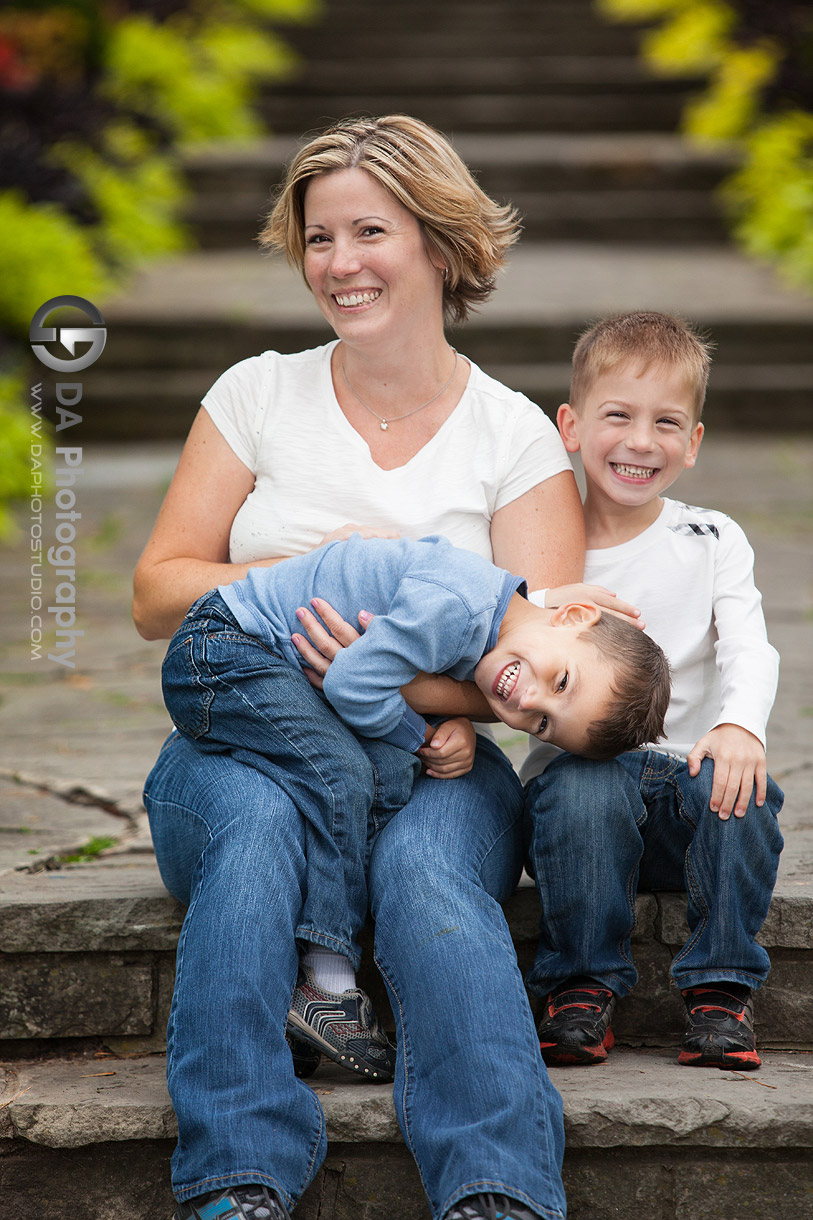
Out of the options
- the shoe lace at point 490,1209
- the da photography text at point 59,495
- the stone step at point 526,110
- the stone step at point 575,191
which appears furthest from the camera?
the stone step at point 526,110

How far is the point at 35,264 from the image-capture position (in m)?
6.84

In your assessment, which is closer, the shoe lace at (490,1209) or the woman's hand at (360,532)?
the shoe lace at (490,1209)

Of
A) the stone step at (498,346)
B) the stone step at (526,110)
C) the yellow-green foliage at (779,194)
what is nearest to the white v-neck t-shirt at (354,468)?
the stone step at (498,346)

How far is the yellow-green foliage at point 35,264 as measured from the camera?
6758mm

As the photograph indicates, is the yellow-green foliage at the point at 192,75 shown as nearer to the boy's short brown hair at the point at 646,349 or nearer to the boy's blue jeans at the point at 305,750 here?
the boy's short brown hair at the point at 646,349

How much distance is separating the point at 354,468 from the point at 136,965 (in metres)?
0.93

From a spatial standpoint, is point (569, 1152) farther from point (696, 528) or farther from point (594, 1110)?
point (696, 528)

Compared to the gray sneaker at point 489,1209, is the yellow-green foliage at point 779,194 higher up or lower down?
higher up

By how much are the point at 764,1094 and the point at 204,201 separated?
8.17 m

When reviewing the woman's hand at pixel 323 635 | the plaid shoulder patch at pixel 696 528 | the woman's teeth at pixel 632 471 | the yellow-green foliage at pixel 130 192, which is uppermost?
the yellow-green foliage at pixel 130 192

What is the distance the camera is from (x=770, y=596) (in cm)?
433

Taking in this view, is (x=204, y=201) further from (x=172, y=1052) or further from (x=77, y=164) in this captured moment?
(x=172, y=1052)

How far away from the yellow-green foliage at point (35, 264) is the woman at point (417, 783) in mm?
4802

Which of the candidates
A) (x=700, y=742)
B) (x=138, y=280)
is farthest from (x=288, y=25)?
(x=700, y=742)
